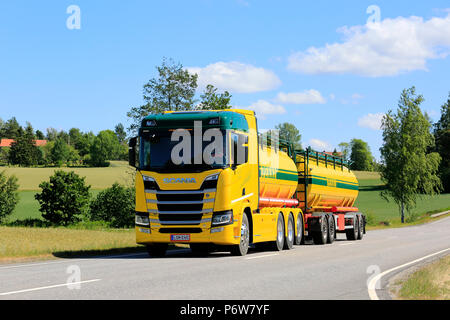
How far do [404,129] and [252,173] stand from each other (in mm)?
60084

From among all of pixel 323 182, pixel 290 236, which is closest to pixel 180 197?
pixel 290 236

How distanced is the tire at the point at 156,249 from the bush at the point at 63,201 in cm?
5005

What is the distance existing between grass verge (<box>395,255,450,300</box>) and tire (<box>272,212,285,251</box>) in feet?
22.7

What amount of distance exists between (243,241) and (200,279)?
6.57 metres

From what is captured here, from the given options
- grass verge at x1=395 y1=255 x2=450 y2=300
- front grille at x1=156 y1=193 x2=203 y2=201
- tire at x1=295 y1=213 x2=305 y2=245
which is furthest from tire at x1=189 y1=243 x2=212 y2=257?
grass verge at x1=395 y1=255 x2=450 y2=300

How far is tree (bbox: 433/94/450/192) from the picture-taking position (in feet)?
373

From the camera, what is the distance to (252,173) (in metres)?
19.2

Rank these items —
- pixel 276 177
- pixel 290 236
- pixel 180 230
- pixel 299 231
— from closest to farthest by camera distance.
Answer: pixel 180 230 → pixel 276 177 → pixel 290 236 → pixel 299 231

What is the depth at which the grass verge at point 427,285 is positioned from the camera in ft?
32.9

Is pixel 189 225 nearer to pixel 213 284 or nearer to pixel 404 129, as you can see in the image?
pixel 213 284

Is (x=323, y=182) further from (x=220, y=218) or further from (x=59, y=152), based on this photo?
(x=59, y=152)

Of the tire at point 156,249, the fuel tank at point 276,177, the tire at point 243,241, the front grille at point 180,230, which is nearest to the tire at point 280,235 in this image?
the fuel tank at point 276,177

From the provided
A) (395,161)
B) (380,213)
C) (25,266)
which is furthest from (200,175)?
(380,213)

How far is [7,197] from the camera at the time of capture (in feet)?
230
